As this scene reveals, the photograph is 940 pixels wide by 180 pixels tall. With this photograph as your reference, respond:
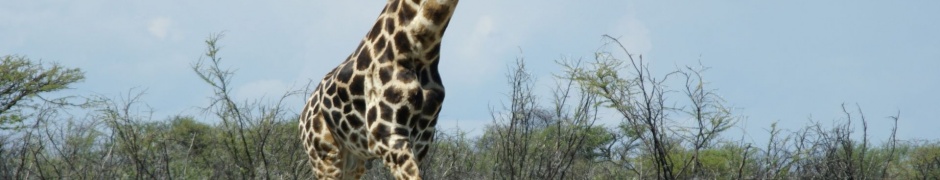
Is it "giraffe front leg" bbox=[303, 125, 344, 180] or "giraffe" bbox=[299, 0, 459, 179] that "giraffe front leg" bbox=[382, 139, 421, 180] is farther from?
"giraffe front leg" bbox=[303, 125, 344, 180]

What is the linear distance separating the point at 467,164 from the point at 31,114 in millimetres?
9961

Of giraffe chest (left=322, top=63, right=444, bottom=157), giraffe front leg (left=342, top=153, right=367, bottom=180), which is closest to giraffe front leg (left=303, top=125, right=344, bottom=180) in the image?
giraffe front leg (left=342, top=153, right=367, bottom=180)

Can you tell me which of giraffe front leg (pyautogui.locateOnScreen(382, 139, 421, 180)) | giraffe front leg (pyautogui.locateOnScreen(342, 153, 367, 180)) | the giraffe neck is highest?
the giraffe neck

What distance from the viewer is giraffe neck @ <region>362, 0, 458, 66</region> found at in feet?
22.4

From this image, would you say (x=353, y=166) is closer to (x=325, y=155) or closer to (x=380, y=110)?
(x=325, y=155)

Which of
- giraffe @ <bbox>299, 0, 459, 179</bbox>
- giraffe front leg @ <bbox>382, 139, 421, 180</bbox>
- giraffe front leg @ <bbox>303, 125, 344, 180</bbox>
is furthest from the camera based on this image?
giraffe front leg @ <bbox>303, 125, 344, 180</bbox>

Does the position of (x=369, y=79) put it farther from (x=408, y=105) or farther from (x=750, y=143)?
(x=750, y=143)

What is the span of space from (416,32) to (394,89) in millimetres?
366

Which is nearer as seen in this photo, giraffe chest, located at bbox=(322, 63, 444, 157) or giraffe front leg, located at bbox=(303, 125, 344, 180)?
giraffe chest, located at bbox=(322, 63, 444, 157)

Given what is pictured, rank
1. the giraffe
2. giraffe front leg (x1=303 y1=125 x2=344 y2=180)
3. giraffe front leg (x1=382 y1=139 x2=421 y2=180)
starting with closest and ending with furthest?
giraffe front leg (x1=382 y1=139 x2=421 y2=180) → the giraffe → giraffe front leg (x1=303 y1=125 x2=344 y2=180)

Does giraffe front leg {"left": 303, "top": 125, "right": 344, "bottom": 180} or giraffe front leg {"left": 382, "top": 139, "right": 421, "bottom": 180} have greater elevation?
giraffe front leg {"left": 303, "top": 125, "right": 344, "bottom": 180}

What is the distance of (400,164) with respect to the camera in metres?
6.67

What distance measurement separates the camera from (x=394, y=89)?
6754 mm

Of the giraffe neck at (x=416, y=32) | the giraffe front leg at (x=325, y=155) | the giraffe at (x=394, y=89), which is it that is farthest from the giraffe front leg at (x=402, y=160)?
the giraffe front leg at (x=325, y=155)
